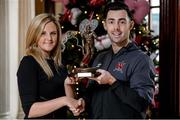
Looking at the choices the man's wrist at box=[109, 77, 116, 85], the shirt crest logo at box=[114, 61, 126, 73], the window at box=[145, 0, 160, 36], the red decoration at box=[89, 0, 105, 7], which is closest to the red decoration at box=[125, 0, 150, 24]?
the red decoration at box=[89, 0, 105, 7]

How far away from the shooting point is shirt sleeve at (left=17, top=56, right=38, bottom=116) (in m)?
1.74

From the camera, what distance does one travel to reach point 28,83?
1.74 meters

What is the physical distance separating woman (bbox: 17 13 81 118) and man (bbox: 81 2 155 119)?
0.58 ft

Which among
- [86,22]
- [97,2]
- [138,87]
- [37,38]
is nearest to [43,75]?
[37,38]

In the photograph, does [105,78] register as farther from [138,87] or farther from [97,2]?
[97,2]

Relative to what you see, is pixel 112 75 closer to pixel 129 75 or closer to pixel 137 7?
pixel 129 75

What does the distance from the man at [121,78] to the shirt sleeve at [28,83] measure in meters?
0.30

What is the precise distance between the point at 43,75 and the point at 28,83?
95mm

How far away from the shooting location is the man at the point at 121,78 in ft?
5.22

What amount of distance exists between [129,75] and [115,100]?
0.14 m

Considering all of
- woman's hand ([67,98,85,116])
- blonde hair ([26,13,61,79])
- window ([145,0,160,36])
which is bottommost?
woman's hand ([67,98,85,116])

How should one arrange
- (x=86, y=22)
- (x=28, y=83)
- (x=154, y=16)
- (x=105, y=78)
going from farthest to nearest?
(x=154, y=16), (x=86, y=22), (x=28, y=83), (x=105, y=78)

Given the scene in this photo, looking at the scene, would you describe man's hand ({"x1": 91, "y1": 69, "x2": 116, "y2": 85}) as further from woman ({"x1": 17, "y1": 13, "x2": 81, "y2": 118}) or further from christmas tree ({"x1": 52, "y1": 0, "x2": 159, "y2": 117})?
christmas tree ({"x1": 52, "y1": 0, "x2": 159, "y2": 117})

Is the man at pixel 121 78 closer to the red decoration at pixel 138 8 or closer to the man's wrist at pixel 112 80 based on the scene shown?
the man's wrist at pixel 112 80
